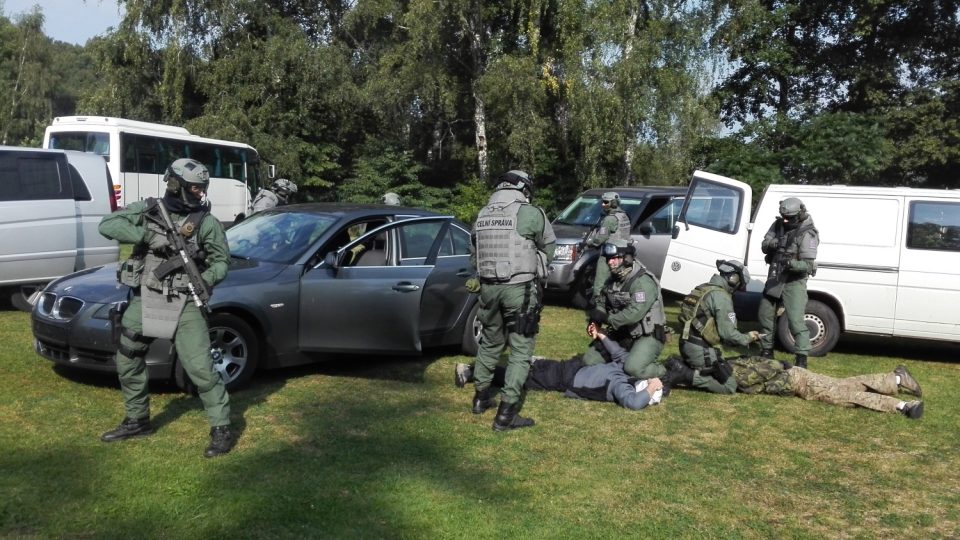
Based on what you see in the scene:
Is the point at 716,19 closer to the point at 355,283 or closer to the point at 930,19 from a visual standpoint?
the point at 930,19

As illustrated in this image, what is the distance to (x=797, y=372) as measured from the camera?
7.27 m

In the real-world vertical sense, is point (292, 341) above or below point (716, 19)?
below

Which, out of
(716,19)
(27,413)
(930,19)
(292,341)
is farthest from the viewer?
(930,19)

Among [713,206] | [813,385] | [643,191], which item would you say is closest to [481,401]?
[813,385]

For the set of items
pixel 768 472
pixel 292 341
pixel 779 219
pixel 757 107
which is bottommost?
pixel 768 472

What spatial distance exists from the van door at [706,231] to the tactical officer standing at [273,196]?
511 centimetres

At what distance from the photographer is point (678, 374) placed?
7.26 metres

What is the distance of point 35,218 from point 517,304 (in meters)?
6.16

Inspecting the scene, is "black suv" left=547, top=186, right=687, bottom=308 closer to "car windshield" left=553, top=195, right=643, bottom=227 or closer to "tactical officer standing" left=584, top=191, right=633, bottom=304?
"car windshield" left=553, top=195, right=643, bottom=227

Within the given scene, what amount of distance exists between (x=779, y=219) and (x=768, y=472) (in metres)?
3.95

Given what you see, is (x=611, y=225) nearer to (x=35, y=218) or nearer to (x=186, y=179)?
(x=186, y=179)

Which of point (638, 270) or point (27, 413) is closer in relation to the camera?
point (27, 413)

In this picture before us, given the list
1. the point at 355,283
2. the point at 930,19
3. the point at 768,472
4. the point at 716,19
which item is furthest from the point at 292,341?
the point at 930,19

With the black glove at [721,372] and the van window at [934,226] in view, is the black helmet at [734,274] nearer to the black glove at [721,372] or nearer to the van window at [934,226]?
the black glove at [721,372]
